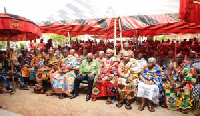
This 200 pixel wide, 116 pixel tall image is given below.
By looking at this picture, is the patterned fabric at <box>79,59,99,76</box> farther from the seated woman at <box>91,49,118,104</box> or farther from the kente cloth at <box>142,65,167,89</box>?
the kente cloth at <box>142,65,167,89</box>

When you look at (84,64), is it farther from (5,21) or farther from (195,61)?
(195,61)

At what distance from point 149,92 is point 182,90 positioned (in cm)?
78

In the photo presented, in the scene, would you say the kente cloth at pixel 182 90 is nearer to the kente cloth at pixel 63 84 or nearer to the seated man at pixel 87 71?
the seated man at pixel 87 71

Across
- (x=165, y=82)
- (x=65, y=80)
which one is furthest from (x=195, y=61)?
(x=65, y=80)

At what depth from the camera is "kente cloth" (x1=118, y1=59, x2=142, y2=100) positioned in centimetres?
406

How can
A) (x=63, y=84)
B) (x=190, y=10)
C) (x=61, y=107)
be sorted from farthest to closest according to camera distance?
(x=63, y=84), (x=61, y=107), (x=190, y=10)

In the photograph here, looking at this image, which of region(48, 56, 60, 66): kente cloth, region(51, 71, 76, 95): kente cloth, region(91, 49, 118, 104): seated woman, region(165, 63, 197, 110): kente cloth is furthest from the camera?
region(48, 56, 60, 66): kente cloth

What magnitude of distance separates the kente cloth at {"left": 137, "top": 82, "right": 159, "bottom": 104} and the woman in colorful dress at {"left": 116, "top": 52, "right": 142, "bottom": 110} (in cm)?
18

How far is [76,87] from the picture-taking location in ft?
16.2

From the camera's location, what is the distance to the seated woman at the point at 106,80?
438cm

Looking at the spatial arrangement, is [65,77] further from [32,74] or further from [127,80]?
[127,80]

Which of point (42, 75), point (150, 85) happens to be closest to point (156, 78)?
point (150, 85)

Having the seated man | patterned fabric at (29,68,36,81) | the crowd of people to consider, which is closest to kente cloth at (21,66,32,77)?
patterned fabric at (29,68,36,81)

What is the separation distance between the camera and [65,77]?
4.95 metres
